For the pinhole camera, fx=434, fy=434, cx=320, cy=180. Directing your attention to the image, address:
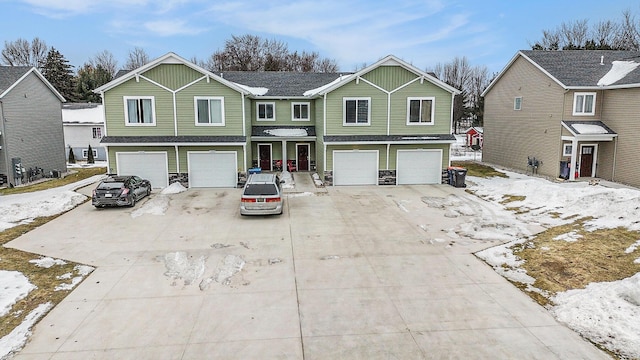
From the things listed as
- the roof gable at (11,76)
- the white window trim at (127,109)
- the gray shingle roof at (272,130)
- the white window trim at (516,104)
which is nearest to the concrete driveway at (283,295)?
the white window trim at (127,109)

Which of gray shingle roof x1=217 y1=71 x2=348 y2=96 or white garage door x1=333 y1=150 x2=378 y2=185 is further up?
gray shingle roof x1=217 y1=71 x2=348 y2=96

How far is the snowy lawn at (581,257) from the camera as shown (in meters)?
9.14

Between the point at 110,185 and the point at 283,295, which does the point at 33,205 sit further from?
the point at 283,295

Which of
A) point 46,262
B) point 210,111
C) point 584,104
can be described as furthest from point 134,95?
point 584,104

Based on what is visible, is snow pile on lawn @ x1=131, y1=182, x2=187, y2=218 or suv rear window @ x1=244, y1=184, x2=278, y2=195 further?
snow pile on lawn @ x1=131, y1=182, x2=187, y2=218

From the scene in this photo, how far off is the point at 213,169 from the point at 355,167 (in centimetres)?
850

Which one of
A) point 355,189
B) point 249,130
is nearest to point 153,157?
point 249,130

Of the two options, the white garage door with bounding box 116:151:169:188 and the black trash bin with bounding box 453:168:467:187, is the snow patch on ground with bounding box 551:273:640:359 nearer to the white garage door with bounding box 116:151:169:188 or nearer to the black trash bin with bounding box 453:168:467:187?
the black trash bin with bounding box 453:168:467:187

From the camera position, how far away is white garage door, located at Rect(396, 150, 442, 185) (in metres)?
26.6

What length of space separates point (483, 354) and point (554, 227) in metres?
9.99

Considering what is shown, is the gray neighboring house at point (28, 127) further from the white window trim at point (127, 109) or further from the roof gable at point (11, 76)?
the white window trim at point (127, 109)

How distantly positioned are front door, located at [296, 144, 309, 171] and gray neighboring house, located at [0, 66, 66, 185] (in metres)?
17.3

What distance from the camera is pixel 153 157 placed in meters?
25.5

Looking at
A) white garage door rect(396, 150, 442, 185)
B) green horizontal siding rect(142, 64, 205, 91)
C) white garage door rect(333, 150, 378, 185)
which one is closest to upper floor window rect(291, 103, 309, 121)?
white garage door rect(333, 150, 378, 185)
